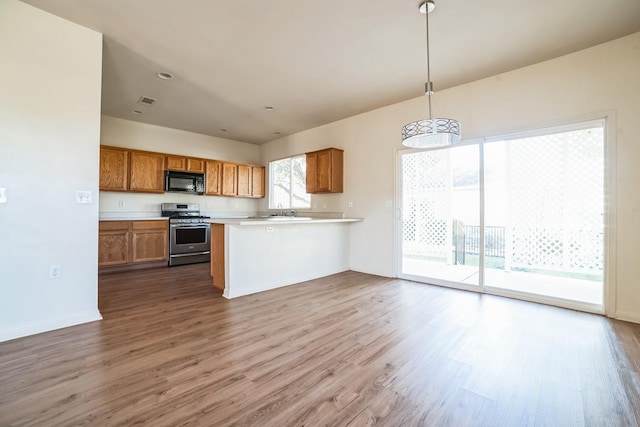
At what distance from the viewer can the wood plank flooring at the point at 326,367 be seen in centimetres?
149

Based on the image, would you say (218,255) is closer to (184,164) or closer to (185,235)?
(185,235)

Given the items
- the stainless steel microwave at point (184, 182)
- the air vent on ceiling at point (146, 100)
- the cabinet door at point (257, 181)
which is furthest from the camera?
the cabinet door at point (257, 181)

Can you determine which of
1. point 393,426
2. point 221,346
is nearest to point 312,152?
point 221,346

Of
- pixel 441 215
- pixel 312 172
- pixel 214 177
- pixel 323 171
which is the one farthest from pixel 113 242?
pixel 441 215

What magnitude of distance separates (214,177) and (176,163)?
84 centimetres

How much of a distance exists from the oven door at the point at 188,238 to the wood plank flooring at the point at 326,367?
2311 mm

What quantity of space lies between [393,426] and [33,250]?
318 centimetres

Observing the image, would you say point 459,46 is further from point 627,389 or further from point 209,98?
point 209,98

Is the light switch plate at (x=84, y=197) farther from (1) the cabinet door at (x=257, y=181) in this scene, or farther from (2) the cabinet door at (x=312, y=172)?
(1) the cabinet door at (x=257, y=181)

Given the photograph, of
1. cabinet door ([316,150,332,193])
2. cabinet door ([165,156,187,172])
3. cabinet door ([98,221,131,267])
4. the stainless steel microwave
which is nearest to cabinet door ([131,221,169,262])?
cabinet door ([98,221,131,267])

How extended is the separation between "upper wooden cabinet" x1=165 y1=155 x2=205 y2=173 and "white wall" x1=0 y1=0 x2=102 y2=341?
9.65 feet

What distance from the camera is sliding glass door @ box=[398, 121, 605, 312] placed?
10.8 feet

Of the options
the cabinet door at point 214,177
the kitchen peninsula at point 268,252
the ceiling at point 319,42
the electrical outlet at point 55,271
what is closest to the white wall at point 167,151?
the cabinet door at point 214,177

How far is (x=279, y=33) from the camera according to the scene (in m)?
2.71
